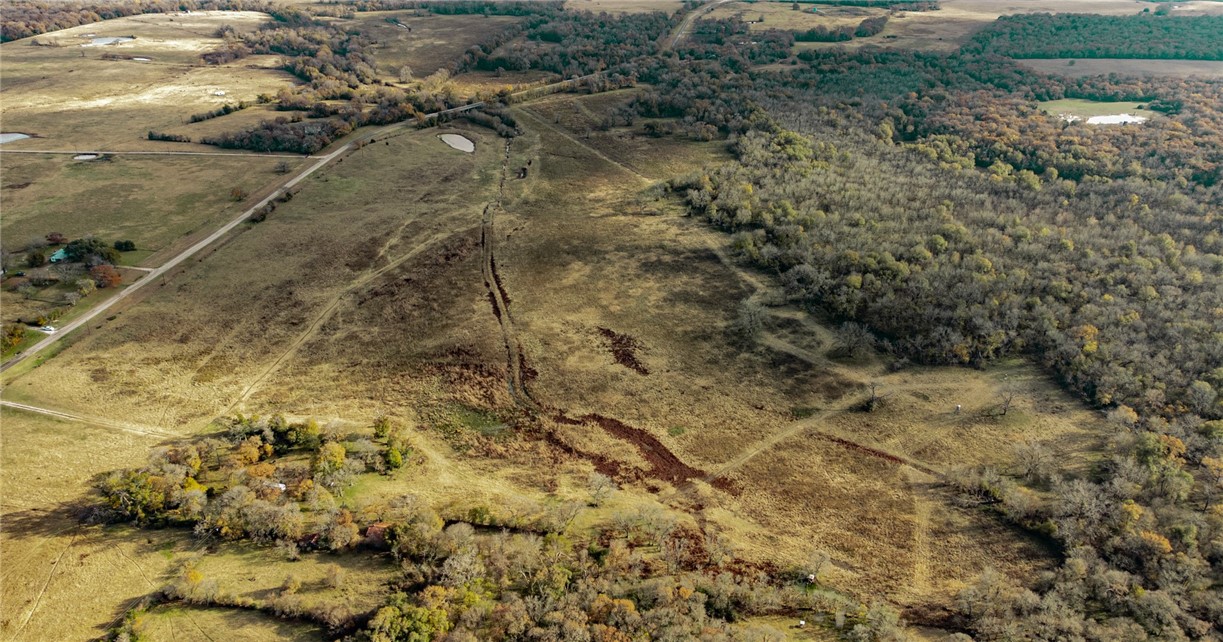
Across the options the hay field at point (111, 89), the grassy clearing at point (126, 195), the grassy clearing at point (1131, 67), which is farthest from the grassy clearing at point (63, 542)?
the grassy clearing at point (1131, 67)

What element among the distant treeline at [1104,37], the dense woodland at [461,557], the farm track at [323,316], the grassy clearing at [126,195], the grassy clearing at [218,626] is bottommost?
the grassy clearing at [218,626]

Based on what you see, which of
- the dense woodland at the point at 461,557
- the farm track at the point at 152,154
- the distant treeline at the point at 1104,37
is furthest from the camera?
the distant treeline at the point at 1104,37

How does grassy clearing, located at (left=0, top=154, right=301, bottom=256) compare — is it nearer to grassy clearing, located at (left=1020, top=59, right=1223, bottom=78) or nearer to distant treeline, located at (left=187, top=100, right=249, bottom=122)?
distant treeline, located at (left=187, top=100, right=249, bottom=122)

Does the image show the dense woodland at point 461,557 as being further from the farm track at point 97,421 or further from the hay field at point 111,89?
the hay field at point 111,89

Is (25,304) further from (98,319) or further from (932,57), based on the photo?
(932,57)

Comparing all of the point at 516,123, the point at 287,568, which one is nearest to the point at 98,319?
the point at 287,568

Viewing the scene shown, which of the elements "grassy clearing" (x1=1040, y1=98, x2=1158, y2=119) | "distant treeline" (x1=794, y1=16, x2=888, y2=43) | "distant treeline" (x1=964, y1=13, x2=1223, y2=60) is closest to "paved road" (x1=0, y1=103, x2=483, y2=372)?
"distant treeline" (x1=794, y1=16, x2=888, y2=43)
